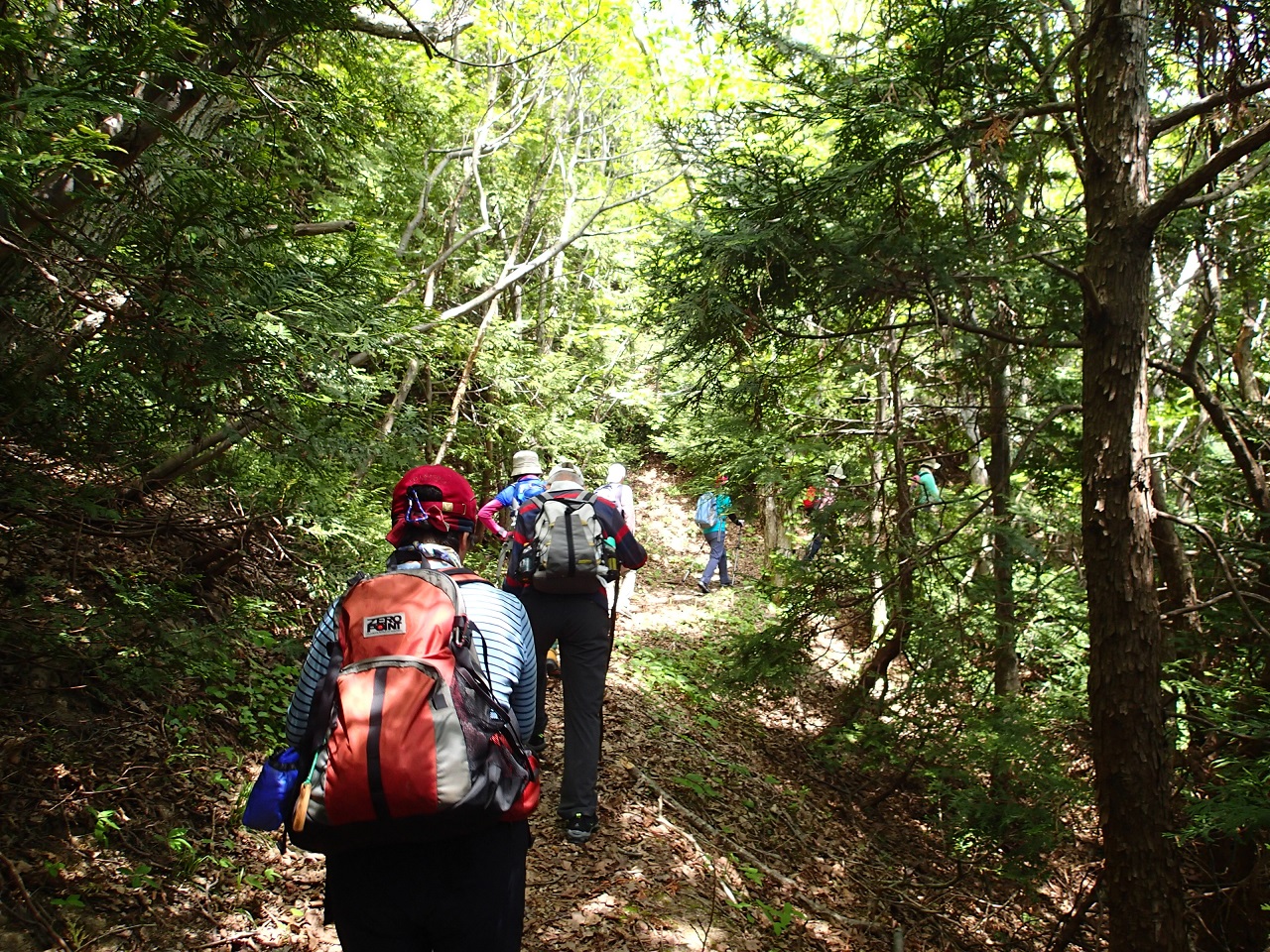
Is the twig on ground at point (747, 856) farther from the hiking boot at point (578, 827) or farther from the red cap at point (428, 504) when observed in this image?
the red cap at point (428, 504)

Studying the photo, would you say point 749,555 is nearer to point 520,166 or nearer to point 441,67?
point 520,166

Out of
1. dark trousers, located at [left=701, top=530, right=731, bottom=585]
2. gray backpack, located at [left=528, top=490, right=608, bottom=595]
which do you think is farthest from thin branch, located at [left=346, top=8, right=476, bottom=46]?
dark trousers, located at [left=701, top=530, right=731, bottom=585]

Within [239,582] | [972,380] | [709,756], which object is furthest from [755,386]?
[239,582]

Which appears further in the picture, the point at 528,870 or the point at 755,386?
the point at 755,386

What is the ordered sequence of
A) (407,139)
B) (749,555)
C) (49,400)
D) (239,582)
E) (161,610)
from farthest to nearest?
(749,555)
(407,139)
(239,582)
(161,610)
(49,400)

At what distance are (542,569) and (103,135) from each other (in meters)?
2.92

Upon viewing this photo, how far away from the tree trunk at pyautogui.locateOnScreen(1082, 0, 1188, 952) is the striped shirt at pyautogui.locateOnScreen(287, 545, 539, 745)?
11.7ft

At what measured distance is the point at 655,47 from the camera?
11711 mm

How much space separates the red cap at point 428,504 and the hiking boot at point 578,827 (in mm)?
2882

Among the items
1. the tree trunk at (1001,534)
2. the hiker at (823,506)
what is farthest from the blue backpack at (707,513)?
the tree trunk at (1001,534)

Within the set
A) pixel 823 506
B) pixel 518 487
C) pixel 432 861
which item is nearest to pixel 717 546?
pixel 823 506

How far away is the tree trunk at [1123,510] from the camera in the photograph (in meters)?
3.89

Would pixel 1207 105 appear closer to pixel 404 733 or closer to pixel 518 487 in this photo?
pixel 404 733

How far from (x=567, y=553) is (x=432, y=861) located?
243cm
